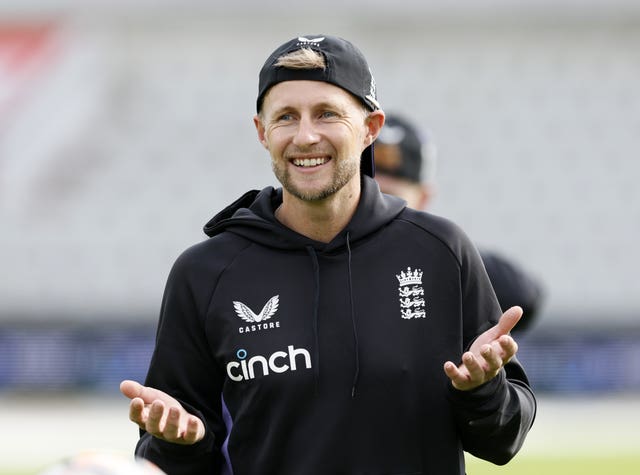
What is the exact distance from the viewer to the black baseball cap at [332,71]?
3.53 meters

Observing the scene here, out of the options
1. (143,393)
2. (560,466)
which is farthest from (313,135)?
(560,466)

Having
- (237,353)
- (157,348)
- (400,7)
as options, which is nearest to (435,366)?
(237,353)

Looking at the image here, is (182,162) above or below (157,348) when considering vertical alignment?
above

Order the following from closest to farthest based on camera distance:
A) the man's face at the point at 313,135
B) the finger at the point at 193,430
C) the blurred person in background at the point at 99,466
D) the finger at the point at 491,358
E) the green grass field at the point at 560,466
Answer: the blurred person in background at the point at 99,466 < the finger at the point at 491,358 < the finger at the point at 193,430 < the man's face at the point at 313,135 < the green grass field at the point at 560,466

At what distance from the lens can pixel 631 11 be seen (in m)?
20.3

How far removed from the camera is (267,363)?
3518 mm

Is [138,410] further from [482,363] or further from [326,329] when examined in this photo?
[482,363]

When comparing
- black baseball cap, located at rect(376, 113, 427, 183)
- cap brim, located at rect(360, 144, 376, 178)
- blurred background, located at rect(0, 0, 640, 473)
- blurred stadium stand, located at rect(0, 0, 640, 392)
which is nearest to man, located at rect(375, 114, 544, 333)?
black baseball cap, located at rect(376, 113, 427, 183)

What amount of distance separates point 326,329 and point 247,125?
1747 centimetres

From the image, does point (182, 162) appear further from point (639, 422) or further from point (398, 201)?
point (398, 201)

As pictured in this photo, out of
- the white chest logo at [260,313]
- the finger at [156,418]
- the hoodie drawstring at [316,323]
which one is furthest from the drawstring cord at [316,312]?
the finger at [156,418]

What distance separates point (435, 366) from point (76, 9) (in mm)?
18087

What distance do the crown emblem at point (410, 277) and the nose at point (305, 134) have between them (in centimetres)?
46

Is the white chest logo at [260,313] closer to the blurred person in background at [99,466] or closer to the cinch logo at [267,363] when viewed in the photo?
the cinch logo at [267,363]
